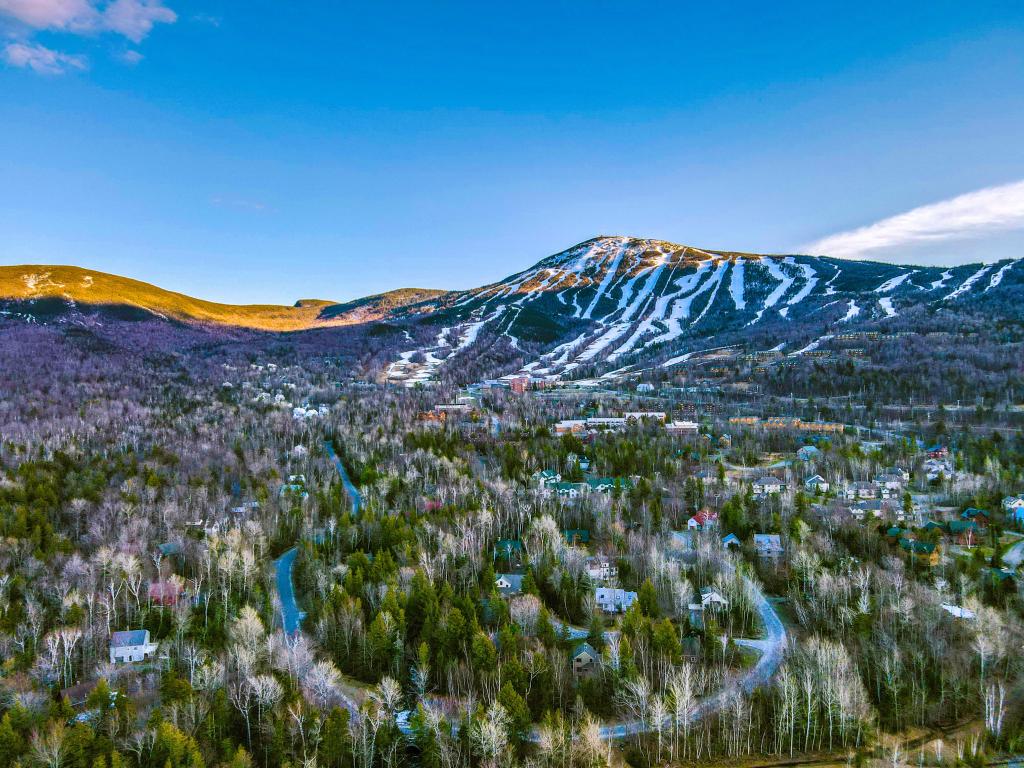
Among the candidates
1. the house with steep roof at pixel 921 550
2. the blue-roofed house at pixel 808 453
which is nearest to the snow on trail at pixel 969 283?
the blue-roofed house at pixel 808 453

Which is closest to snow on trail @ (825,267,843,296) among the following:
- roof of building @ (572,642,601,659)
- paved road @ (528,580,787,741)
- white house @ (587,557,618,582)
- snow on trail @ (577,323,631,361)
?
snow on trail @ (577,323,631,361)

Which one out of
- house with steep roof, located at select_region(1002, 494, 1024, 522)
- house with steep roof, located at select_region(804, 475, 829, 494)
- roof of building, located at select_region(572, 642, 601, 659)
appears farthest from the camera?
house with steep roof, located at select_region(804, 475, 829, 494)

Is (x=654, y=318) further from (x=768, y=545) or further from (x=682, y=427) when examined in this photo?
(x=768, y=545)

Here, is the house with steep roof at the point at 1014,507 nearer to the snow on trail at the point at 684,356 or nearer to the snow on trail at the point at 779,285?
the snow on trail at the point at 684,356

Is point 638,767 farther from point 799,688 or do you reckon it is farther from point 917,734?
point 917,734

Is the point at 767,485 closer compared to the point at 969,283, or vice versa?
the point at 767,485

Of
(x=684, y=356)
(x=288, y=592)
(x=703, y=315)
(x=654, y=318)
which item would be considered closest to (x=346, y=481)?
(x=288, y=592)

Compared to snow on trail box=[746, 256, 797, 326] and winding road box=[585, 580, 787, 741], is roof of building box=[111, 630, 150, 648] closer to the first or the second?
winding road box=[585, 580, 787, 741]
